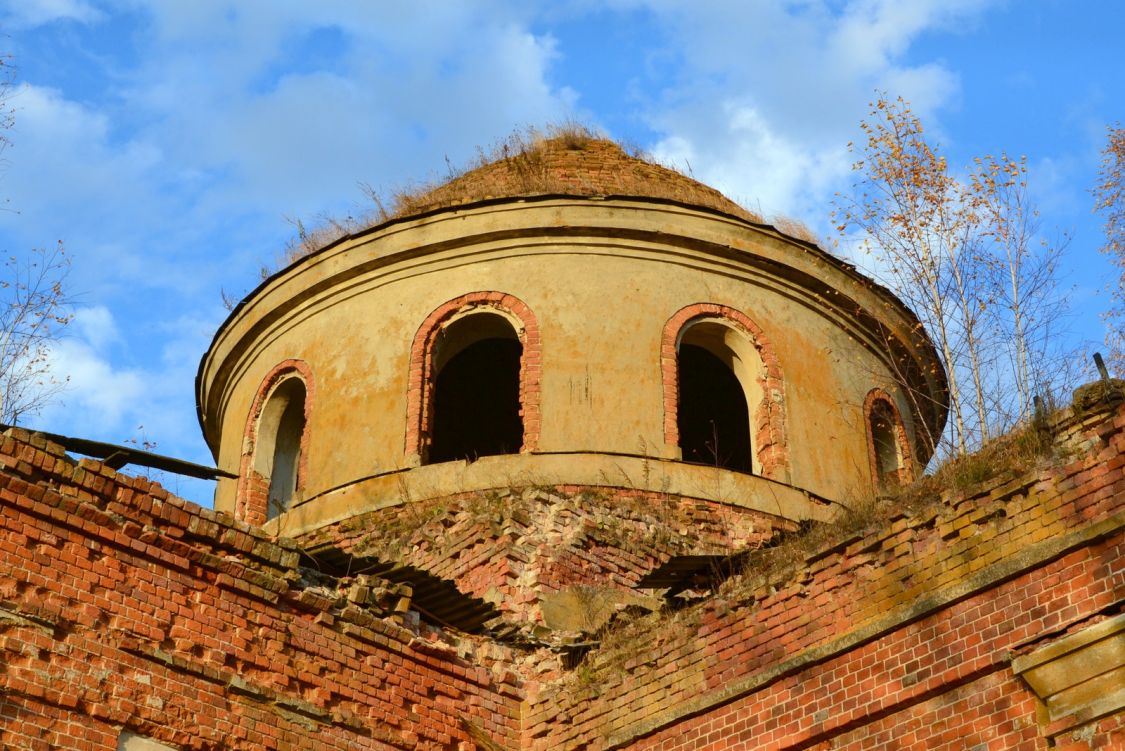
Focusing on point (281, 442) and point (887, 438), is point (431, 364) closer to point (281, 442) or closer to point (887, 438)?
point (281, 442)

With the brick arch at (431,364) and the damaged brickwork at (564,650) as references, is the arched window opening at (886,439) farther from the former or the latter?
the damaged brickwork at (564,650)

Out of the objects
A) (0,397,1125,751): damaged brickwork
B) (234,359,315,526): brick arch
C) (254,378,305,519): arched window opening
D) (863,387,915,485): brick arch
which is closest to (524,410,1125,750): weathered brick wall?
(0,397,1125,751): damaged brickwork

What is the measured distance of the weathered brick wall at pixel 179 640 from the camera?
780cm

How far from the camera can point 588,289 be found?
1387 centimetres

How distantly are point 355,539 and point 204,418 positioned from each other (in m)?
3.93

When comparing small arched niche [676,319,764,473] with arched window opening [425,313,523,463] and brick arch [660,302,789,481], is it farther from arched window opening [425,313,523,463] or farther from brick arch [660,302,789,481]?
arched window opening [425,313,523,463]

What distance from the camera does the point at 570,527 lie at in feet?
39.6

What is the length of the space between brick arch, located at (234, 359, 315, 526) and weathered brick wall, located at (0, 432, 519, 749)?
4524 mm

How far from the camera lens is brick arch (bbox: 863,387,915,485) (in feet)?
46.4

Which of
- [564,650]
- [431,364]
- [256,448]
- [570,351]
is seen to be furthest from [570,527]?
[256,448]

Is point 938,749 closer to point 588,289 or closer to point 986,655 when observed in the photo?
point 986,655

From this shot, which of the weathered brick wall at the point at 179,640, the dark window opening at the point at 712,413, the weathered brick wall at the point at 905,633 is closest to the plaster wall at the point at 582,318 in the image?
the dark window opening at the point at 712,413

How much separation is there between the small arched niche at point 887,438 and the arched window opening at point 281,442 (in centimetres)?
556

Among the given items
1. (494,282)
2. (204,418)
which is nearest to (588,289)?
(494,282)
